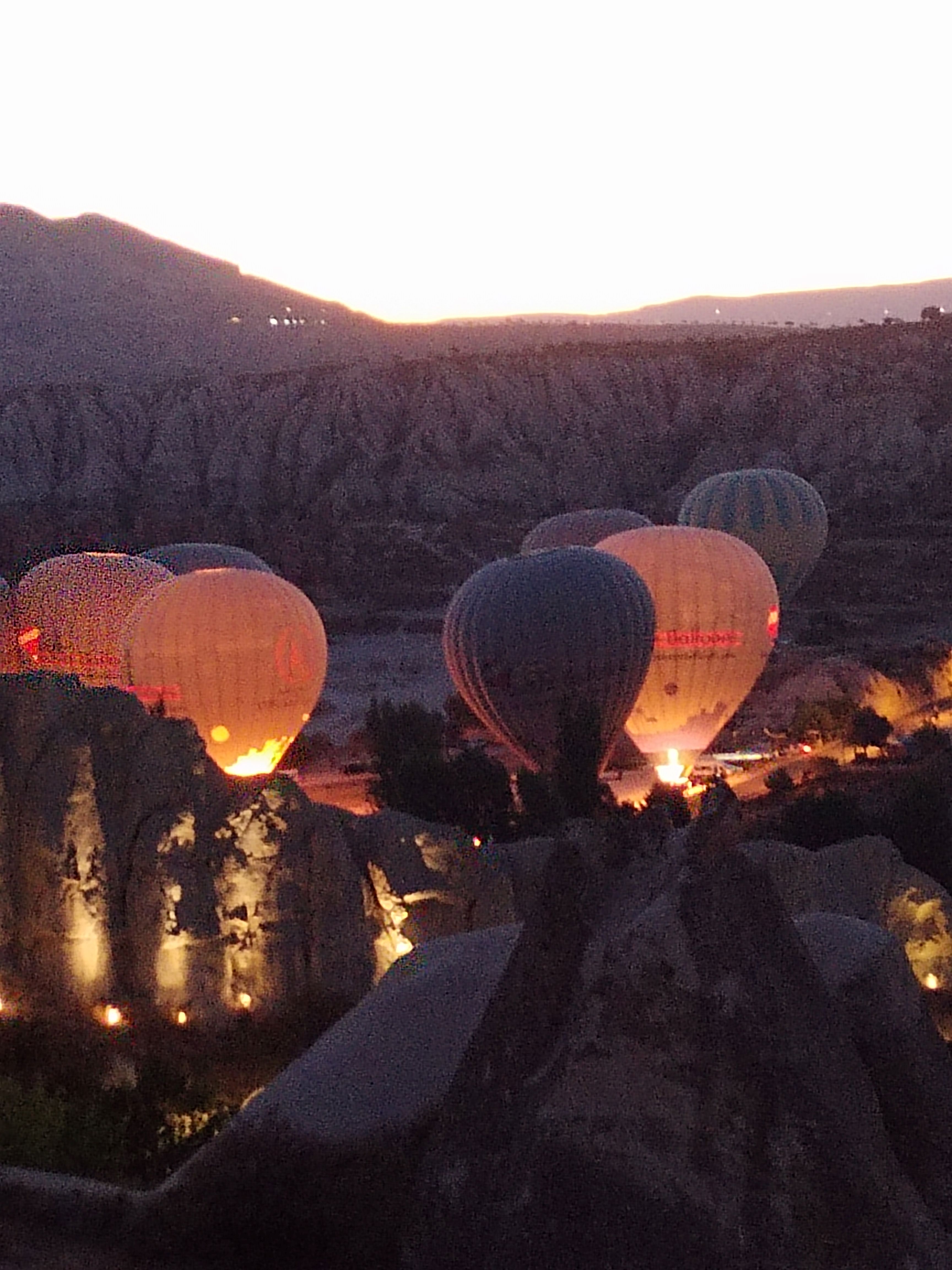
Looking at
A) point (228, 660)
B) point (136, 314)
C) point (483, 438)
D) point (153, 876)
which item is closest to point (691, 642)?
point (228, 660)

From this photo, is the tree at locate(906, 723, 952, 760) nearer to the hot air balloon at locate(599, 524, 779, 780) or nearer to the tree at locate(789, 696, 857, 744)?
the tree at locate(789, 696, 857, 744)

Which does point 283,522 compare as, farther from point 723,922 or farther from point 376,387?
point 723,922

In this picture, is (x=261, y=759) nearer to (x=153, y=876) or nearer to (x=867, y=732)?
(x=867, y=732)

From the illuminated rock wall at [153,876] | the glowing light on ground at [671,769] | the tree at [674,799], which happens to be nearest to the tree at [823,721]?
the glowing light on ground at [671,769]

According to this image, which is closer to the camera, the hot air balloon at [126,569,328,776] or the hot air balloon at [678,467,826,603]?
the hot air balloon at [126,569,328,776]

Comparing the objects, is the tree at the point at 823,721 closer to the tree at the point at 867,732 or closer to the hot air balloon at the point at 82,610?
the tree at the point at 867,732

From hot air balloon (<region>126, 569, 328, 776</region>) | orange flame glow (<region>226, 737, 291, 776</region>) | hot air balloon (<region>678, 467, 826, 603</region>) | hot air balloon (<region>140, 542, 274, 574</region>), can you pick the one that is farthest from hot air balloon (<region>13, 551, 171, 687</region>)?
hot air balloon (<region>678, 467, 826, 603</region>)

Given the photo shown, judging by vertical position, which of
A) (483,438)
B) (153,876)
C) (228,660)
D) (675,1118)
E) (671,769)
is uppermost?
(675,1118)

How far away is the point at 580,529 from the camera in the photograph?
32.9 m

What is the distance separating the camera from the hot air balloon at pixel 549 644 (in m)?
21.5

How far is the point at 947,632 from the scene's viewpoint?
132ft

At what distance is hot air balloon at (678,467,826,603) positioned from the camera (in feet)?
128

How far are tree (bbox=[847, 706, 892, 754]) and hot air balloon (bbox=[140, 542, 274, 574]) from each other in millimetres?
10857

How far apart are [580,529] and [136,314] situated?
348ft
